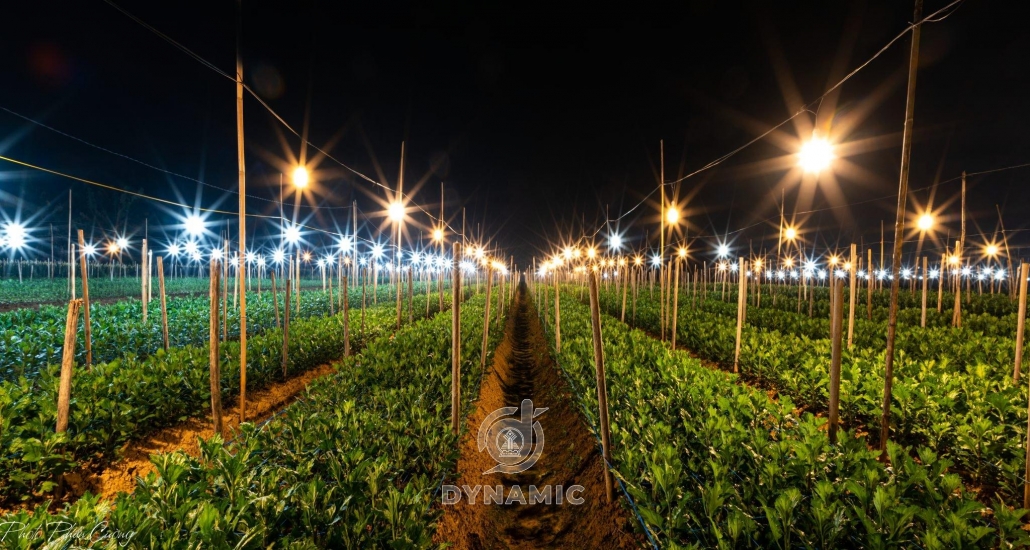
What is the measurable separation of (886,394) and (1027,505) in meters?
1.19

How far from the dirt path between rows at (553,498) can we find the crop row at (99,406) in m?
4.78

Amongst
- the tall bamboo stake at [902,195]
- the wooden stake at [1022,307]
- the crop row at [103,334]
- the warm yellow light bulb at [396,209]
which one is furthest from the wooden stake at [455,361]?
the wooden stake at [1022,307]

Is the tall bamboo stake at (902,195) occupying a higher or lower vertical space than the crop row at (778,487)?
higher

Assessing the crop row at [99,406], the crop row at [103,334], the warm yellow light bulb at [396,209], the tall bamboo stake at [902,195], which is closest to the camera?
the tall bamboo stake at [902,195]

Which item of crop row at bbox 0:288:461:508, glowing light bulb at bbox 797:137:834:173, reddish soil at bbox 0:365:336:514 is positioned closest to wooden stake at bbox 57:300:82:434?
crop row at bbox 0:288:461:508

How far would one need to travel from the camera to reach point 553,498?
571cm

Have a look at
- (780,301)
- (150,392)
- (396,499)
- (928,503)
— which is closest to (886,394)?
(928,503)

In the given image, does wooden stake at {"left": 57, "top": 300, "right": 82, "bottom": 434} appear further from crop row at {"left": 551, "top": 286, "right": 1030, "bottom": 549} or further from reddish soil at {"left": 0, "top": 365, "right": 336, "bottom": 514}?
crop row at {"left": 551, "top": 286, "right": 1030, "bottom": 549}

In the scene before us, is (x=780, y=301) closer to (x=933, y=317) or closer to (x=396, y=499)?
(x=933, y=317)

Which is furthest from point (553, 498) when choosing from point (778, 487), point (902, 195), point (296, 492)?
point (902, 195)

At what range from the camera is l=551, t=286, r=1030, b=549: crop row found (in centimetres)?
253

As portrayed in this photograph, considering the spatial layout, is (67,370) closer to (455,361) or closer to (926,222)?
(455,361)

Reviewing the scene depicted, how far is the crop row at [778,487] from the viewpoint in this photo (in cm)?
253

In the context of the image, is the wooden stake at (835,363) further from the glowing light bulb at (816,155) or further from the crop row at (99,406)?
the crop row at (99,406)
